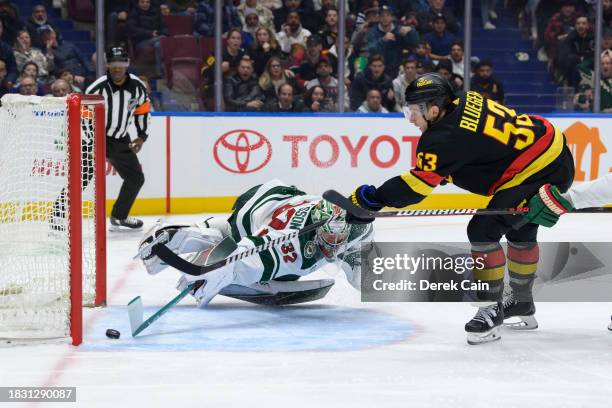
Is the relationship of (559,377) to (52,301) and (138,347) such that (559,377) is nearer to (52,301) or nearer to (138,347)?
(138,347)

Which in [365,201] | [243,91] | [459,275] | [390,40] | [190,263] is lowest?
[459,275]

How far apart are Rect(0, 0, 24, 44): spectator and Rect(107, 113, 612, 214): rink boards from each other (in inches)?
45.6

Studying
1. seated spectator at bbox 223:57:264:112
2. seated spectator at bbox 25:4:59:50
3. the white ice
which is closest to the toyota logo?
seated spectator at bbox 223:57:264:112

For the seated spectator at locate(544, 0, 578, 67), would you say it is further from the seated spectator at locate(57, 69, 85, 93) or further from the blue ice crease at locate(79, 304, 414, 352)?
the blue ice crease at locate(79, 304, 414, 352)

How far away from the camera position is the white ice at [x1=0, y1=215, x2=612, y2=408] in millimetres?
2873

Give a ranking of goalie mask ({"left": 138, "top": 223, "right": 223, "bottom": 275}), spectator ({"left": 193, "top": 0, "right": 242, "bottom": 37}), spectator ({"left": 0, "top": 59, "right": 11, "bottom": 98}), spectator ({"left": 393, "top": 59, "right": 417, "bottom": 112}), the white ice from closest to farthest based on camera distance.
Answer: the white ice → goalie mask ({"left": 138, "top": 223, "right": 223, "bottom": 275}) → spectator ({"left": 0, "top": 59, "right": 11, "bottom": 98}) → spectator ({"left": 193, "top": 0, "right": 242, "bottom": 37}) → spectator ({"left": 393, "top": 59, "right": 417, "bottom": 112})

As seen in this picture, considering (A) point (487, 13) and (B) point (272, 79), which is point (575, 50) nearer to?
(A) point (487, 13)

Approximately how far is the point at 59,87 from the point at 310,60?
6.29ft

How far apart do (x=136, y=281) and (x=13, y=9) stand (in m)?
3.32

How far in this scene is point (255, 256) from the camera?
12.9ft

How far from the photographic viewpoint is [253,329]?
12.4 ft

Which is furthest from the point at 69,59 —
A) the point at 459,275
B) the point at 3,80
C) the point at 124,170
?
the point at 459,275

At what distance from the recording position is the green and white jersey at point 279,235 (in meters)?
3.94

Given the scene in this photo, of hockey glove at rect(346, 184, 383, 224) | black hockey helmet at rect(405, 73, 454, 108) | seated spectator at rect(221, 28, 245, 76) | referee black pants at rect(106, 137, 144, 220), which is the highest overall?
seated spectator at rect(221, 28, 245, 76)
